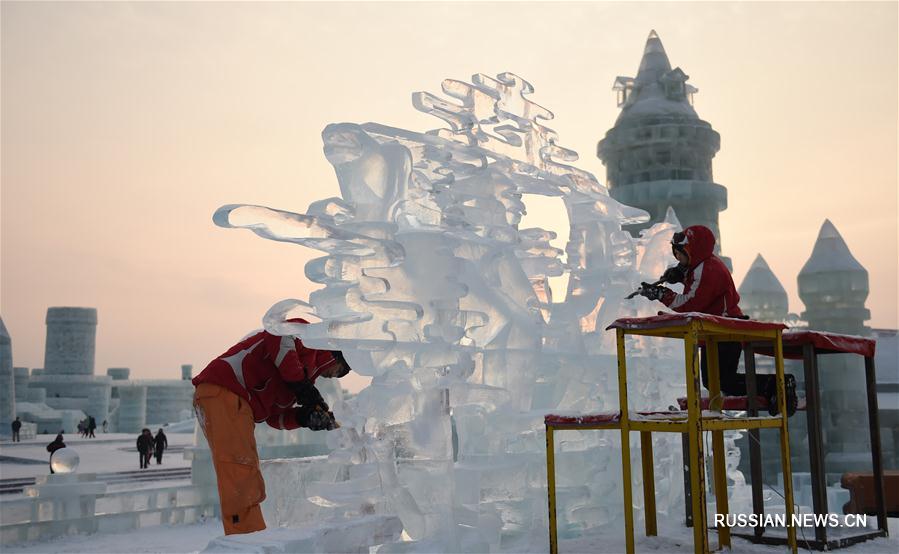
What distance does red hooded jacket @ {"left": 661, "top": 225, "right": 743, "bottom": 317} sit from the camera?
5766 millimetres

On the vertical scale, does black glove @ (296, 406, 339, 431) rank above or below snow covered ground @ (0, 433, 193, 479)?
above

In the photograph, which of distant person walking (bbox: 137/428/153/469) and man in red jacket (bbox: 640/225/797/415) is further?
distant person walking (bbox: 137/428/153/469)

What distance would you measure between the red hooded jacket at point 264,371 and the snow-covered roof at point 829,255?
16530mm

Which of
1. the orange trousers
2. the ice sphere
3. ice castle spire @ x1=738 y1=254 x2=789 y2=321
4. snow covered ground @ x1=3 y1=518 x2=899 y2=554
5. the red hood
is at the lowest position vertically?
snow covered ground @ x1=3 y1=518 x2=899 y2=554

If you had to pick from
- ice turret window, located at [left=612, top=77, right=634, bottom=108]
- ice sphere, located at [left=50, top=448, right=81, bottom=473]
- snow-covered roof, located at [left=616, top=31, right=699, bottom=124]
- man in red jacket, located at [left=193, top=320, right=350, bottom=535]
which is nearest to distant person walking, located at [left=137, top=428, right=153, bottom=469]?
ice sphere, located at [left=50, top=448, right=81, bottom=473]

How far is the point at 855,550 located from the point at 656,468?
1.83 meters

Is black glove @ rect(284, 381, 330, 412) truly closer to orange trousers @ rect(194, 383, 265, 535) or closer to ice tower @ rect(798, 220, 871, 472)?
orange trousers @ rect(194, 383, 265, 535)

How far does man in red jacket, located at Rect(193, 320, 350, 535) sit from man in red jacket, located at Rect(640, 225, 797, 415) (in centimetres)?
241

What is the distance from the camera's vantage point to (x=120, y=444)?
2591 centimetres

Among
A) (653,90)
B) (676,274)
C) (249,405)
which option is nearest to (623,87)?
(653,90)

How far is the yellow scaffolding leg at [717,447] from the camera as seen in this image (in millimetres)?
5469

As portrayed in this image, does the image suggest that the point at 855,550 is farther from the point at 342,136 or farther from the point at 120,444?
the point at 120,444

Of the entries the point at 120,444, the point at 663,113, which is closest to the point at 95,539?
the point at 663,113

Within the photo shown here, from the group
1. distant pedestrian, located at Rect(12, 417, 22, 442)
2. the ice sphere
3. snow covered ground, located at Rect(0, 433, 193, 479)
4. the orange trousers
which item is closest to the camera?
the orange trousers
